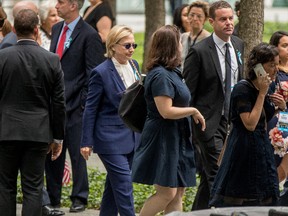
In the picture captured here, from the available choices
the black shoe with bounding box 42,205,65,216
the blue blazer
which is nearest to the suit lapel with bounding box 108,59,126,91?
the blue blazer

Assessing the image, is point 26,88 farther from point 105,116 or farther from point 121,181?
point 121,181

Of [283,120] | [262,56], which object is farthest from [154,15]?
[262,56]

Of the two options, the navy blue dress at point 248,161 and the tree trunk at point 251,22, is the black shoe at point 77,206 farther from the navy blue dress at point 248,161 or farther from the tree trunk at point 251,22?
the navy blue dress at point 248,161

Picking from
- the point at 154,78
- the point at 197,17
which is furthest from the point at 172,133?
the point at 197,17

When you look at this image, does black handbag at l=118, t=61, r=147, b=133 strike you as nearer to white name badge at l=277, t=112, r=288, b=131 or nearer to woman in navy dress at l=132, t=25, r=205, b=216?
woman in navy dress at l=132, t=25, r=205, b=216

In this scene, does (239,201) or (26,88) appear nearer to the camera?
(239,201)

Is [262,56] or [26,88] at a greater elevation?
[262,56]

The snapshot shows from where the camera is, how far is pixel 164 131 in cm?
885

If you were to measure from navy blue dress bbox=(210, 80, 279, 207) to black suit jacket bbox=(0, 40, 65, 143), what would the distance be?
1586mm

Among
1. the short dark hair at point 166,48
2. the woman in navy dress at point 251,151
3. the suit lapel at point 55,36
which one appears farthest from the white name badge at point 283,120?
the suit lapel at point 55,36

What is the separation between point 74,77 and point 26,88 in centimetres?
207

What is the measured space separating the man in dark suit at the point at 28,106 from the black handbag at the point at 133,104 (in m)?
0.57

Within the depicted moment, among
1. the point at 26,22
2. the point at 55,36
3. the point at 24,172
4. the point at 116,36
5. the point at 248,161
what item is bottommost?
the point at 24,172

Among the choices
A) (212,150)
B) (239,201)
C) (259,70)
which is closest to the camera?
(259,70)
